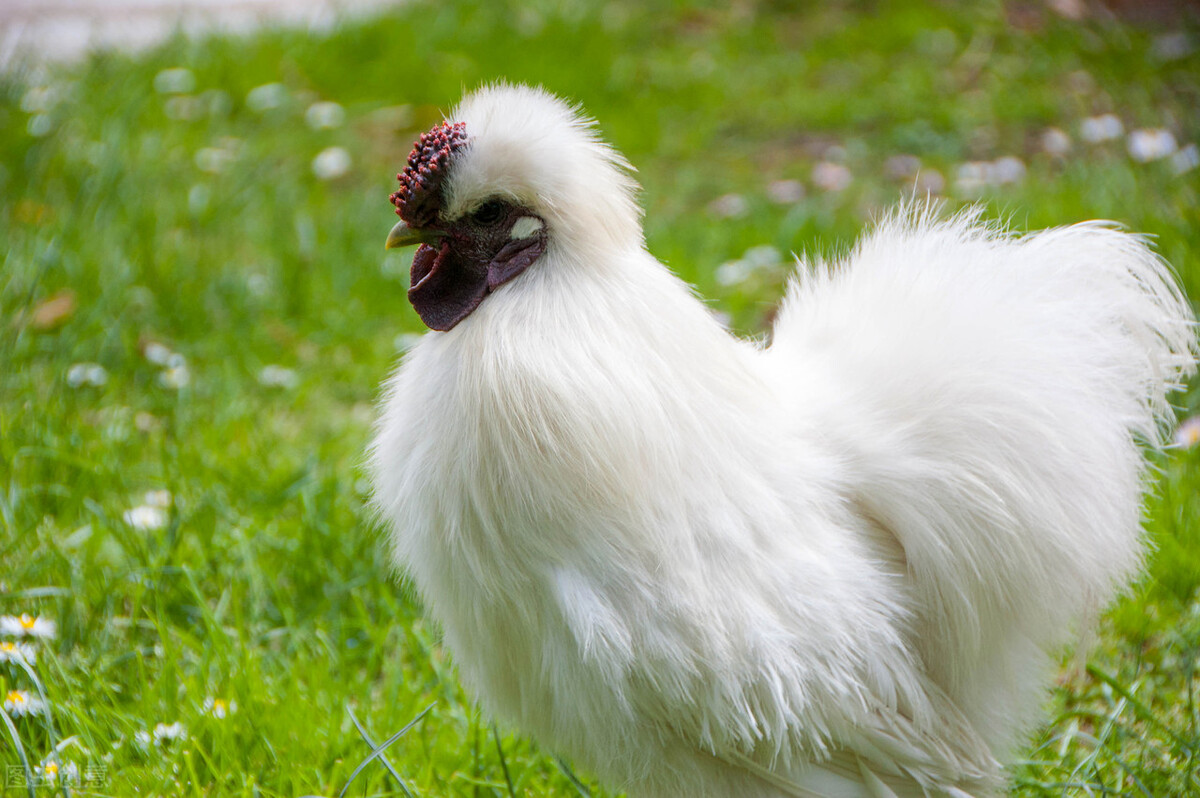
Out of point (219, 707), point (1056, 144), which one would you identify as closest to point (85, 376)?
point (219, 707)

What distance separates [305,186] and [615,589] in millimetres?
4336

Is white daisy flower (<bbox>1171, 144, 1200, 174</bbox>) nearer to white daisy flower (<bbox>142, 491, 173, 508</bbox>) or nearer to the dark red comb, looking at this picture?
the dark red comb

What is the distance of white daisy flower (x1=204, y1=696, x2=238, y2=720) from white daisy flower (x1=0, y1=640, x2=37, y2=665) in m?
0.42

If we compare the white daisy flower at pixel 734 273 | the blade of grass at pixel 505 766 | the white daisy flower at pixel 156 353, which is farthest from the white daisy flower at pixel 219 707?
the white daisy flower at pixel 734 273

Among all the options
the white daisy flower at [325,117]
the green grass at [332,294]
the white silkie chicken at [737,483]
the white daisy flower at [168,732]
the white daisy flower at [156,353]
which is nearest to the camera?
the white silkie chicken at [737,483]

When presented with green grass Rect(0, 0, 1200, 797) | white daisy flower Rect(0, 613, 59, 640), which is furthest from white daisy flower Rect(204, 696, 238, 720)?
white daisy flower Rect(0, 613, 59, 640)

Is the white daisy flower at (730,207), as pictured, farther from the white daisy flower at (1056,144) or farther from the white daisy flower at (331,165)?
the white daisy flower at (331,165)

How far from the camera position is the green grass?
249cm

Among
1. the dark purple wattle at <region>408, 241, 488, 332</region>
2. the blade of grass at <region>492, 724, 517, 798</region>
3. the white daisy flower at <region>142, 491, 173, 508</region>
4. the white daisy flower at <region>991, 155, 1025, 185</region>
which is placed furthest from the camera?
the white daisy flower at <region>991, 155, 1025, 185</region>

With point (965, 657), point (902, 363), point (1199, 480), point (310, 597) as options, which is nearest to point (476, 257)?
point (902, 363)

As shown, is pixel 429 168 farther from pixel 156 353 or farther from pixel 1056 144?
pixel 1056 144

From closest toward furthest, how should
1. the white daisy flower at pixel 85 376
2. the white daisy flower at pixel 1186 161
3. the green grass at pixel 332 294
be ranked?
1. the green grass at pixel 332 294
2. the white daisy flower at pixel 85 376
3. the white daisy flower at pixel 1186 161

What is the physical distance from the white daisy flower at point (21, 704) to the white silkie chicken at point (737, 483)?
0.95m

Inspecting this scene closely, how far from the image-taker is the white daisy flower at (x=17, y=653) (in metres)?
2.44
